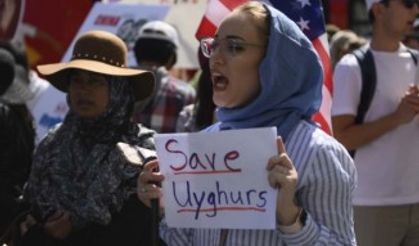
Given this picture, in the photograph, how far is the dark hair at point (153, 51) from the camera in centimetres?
711

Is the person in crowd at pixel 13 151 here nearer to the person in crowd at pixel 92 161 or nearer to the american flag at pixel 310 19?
the person in crowd at pixel 92 161

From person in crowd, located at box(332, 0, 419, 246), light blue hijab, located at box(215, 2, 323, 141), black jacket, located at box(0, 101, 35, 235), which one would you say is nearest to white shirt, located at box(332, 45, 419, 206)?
person in crowd, located at box(332, 0, 419, 246)

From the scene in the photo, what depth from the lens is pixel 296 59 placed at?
2.90 m

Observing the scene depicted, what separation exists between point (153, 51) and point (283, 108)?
430 cm

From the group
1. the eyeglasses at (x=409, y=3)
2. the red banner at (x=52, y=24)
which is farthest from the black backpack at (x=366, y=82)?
the red banner at (x=52, y=24)

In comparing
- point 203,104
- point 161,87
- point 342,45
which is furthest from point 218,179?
point 342,45

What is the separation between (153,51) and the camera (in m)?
7.13

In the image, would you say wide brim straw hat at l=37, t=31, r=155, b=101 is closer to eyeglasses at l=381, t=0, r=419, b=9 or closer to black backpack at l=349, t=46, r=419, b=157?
black backpack at l=349, t=46, r=419, b=157

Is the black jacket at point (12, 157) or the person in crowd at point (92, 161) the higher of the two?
the person in crowd at point (92, 161)

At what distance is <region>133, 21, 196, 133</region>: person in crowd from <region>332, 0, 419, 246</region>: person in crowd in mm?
1666

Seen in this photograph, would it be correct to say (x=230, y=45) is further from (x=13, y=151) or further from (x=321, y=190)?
(x=13, y=151)

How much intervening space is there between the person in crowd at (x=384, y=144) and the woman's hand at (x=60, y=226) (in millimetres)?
1508

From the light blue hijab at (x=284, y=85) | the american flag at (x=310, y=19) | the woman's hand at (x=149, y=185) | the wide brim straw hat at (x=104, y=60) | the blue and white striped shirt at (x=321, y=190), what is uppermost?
the light blue hijab at (x=284, y=85)

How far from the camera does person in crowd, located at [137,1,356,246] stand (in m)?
2.82
